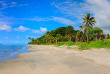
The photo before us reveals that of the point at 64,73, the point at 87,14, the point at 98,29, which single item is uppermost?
the point at 87,14

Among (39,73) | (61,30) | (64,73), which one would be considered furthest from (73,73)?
(61,30)

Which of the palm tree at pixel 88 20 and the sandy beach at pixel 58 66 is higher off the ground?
the palm tree at pixel 88 20

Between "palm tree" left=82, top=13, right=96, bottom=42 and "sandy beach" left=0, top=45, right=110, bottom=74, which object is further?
"palm tree" left=82, top=13, right=96, bottom=42

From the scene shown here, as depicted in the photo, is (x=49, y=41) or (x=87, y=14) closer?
(x=87, y=14)

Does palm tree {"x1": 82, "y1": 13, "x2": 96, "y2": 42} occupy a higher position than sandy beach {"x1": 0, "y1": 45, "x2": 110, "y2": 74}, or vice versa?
palm tree {"x1": 82, "y1": 13, "x2": 96, "y2": 42}

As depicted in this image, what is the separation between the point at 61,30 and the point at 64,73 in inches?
4568

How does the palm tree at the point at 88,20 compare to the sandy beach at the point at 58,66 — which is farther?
the palm tree at the point at 88,20

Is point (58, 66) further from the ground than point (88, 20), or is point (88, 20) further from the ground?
point (88, 20)

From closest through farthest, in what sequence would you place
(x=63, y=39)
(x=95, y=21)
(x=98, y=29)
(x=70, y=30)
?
(x=95, y=21) < (x=98, y=29) < (x=70, y=30) < (x=63, y=39)

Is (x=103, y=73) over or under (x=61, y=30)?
under

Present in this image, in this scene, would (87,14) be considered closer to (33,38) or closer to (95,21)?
(95,21)

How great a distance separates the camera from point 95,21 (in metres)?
37.9

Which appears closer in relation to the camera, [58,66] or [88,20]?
[58,66]

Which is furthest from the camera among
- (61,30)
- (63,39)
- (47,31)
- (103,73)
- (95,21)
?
(61,30)
